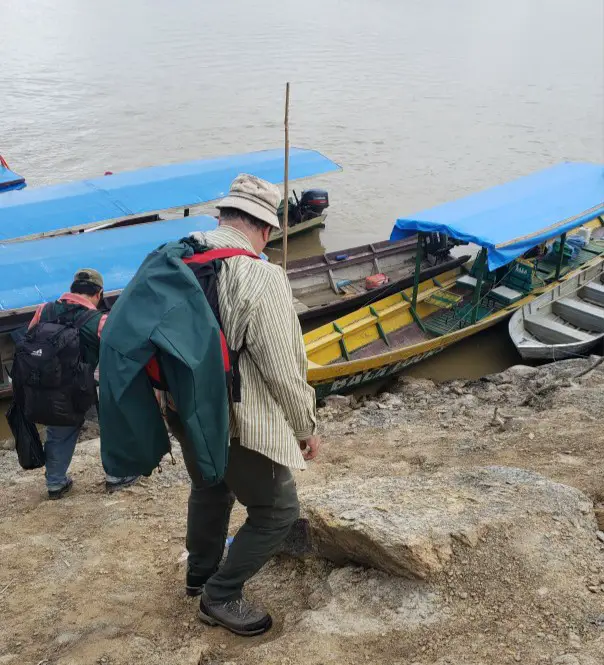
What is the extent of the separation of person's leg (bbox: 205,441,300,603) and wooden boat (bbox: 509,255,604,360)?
788cm

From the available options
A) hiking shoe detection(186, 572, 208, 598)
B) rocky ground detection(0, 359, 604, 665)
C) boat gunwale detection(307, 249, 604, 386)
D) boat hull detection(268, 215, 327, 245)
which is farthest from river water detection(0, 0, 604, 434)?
hiking shoe detection(186, 572, 208, 598)

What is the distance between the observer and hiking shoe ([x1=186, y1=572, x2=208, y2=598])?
10.5 ft

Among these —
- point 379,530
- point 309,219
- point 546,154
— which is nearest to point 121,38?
point 546,154

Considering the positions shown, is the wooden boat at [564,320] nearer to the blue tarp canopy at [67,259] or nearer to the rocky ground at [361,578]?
the rocky ground at [361,578]

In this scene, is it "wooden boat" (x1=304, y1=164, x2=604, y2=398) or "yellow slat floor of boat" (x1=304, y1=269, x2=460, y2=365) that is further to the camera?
"yellow slat floor of boat" (x1=304, y1=269, x2=460, y2=365)

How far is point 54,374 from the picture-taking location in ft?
14.3

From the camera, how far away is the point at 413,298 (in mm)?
10867

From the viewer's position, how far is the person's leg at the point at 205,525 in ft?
9.56

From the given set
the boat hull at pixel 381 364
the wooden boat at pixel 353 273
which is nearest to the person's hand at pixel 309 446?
the boat hull at pixel 381 364

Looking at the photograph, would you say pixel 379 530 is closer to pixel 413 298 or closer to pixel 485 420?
pixel 485 420

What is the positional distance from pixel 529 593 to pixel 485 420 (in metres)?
3.91

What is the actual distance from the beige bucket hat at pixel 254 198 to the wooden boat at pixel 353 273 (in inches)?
308

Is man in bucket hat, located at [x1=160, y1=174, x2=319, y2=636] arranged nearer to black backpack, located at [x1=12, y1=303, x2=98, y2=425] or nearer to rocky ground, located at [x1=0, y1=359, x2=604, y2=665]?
rocky ground, located at [x1=0, y1=359, x2=604, y2=665]

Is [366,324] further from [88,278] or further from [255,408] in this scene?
[255,408]
